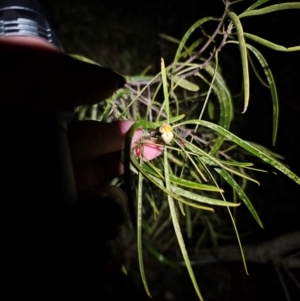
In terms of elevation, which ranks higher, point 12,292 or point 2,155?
point 2,155

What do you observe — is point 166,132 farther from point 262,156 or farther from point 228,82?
point 228,82

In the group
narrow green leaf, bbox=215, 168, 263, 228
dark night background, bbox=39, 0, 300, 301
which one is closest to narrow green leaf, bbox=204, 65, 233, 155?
narrow green leaf, bbox=215, 168, 263, 228

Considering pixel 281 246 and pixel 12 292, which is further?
pixel 281 246

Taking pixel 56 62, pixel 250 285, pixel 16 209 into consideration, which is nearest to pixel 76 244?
pixel 16 209

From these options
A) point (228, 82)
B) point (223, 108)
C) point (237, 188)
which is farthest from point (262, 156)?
point (228, 82)

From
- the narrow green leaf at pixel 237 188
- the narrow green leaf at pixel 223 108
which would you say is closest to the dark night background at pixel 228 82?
the narrow green leaf at pixel 223 108

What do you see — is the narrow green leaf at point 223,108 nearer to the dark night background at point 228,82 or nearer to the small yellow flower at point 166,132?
the small yellow flower at point 166,132

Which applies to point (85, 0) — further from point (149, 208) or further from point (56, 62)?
point (56, 62)

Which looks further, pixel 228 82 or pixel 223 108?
pixel 228 82

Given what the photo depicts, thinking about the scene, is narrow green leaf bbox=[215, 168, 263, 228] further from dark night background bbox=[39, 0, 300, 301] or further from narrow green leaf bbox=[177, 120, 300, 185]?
dark night background bbox=[39, 0, 300, 301]
